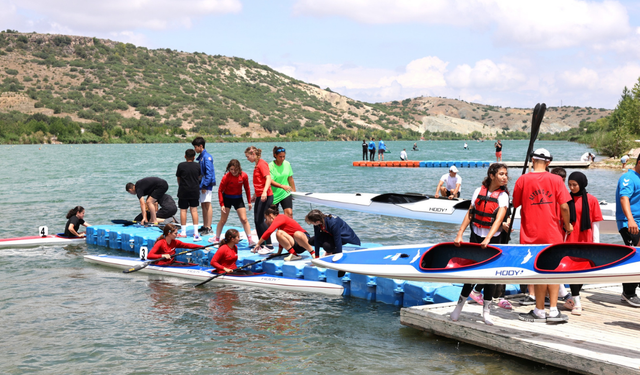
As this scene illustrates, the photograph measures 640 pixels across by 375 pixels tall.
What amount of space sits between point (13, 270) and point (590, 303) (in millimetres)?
11400

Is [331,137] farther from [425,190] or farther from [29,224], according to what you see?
[29,224]

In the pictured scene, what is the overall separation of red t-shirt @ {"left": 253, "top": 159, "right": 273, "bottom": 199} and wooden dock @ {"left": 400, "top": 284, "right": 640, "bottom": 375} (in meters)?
4.08

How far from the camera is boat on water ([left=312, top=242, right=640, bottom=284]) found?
5512mm

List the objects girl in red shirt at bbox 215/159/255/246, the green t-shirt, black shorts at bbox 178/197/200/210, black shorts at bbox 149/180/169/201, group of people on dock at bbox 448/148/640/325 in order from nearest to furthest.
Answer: group of people on dock at bbox 448/148/640/325 → the green t-shirt → girl in red shirt at bbox 215/159/255/246 → black shorts at bbox 178/197/200/210 → black shorts at bbox 149/180/169/201

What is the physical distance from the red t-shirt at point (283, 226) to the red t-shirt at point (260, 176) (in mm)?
839

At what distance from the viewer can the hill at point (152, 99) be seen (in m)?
108

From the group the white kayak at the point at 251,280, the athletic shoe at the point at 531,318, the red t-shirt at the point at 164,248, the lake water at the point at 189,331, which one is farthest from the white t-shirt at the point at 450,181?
the athletic shoe at the point at 531,318

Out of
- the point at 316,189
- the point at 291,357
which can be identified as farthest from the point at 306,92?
the point at 291,357

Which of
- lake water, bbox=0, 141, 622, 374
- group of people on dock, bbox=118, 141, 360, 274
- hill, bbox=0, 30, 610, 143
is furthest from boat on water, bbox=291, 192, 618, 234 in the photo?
hill, bbox=0, 30, 610, 143

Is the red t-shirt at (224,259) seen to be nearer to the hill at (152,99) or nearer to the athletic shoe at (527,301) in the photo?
the athletic shoe at (527,301)

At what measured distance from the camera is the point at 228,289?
32.3ft

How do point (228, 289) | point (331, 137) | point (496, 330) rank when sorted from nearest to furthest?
point (496, 330), point (228, 289), point (331, 137)

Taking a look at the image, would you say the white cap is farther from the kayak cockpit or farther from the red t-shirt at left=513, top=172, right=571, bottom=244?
the kayak cockpit

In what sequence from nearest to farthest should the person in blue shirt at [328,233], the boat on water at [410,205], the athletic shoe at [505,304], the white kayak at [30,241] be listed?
the athletic shoe at [505,304] < the person in blue shirt at [328,233] < the white kayak at [30,241] < the boat on water at [410,205]
